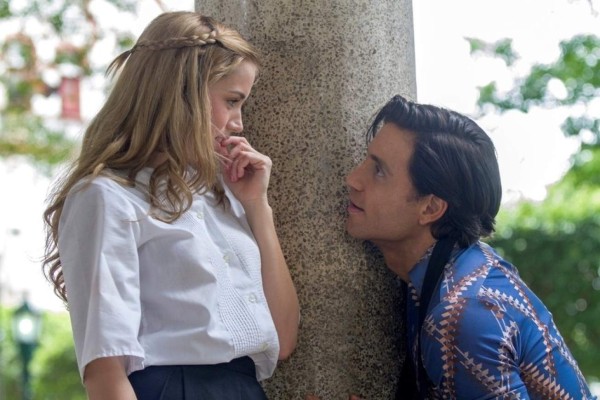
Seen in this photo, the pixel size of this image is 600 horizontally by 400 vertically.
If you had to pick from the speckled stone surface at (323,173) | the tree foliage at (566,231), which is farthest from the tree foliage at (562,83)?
the speckled stone surface at (323,173)

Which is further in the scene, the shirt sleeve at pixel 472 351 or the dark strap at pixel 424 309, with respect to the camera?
the dark strap at pixel 424 309

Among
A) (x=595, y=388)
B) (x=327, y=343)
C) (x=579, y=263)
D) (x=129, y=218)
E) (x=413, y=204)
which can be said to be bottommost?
(x=595, y=388)

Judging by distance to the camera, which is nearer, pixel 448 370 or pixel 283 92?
pixel 448 370

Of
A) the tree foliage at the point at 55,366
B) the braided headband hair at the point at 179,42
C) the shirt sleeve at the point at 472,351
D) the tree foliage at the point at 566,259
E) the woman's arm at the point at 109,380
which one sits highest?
the braided headband hair at the point at 179,42

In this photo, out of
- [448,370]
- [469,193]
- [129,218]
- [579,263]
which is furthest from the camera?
[579,263]

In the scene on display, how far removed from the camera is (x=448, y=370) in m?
2.90

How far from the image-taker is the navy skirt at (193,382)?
269 cm

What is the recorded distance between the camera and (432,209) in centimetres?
323

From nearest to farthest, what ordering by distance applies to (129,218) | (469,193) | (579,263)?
(129,218) < (469,193) < (579,263)

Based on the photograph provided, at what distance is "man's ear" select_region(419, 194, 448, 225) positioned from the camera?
10.5ft

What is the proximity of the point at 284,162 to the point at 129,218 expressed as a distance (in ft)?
2.40

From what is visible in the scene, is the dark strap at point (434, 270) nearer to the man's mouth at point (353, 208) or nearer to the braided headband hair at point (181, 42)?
the man's mouth at point (353, 208)

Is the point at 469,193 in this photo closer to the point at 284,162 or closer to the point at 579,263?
the point at 284,162

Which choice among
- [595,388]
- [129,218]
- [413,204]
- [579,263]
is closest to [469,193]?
[413,204]
